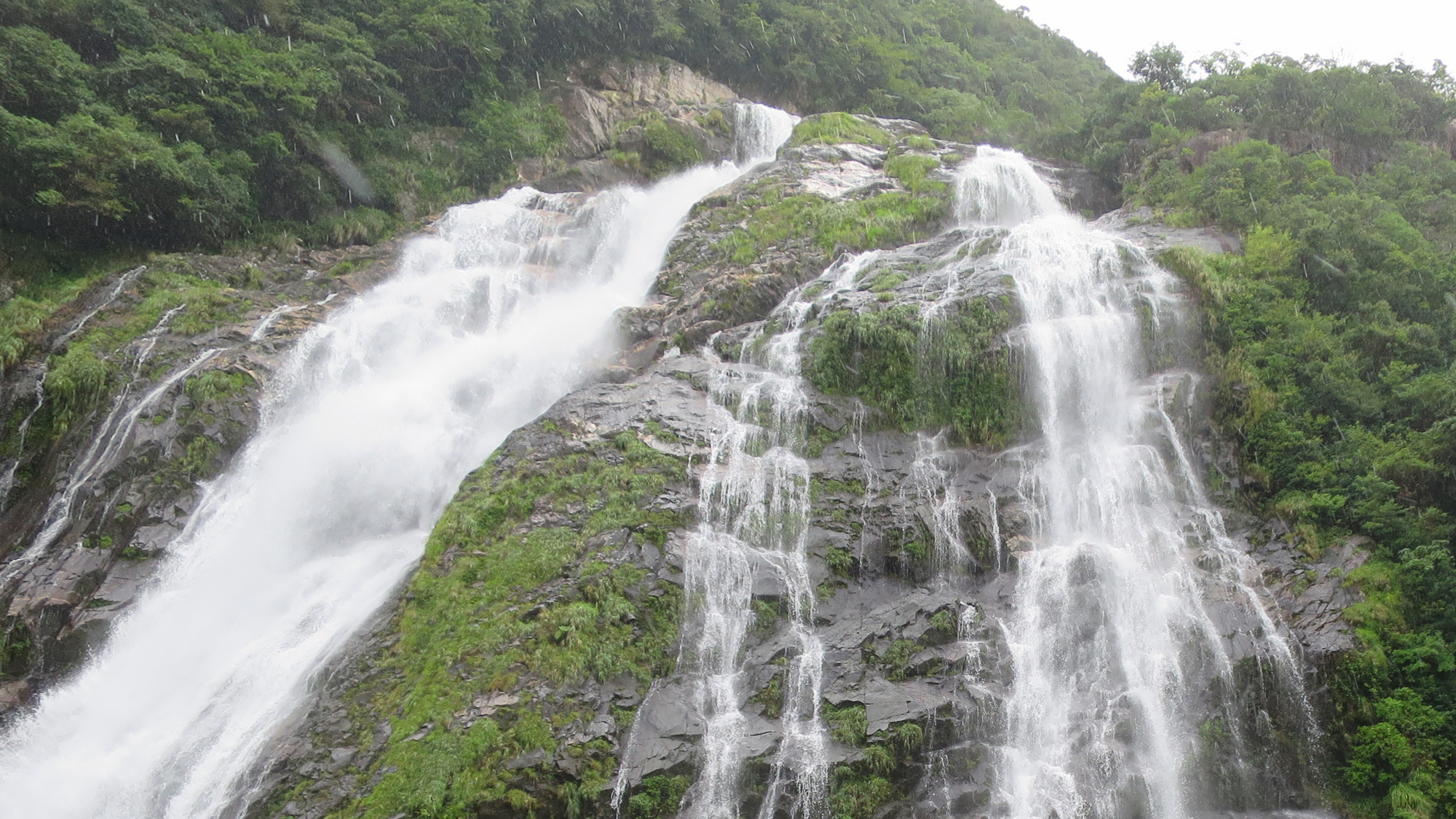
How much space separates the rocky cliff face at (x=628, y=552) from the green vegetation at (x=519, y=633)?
33 millimetres

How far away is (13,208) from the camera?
15789 millimetres

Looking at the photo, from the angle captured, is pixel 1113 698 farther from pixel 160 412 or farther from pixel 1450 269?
pixel 160 412

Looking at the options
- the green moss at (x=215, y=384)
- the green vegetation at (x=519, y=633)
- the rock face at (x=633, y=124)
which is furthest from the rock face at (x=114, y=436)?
the rock face at (x=633, y=124)

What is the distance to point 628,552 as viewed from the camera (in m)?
10.9

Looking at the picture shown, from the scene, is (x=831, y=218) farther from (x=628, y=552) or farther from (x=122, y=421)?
(x=122, y=421)

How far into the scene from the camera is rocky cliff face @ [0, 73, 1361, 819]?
8906mm

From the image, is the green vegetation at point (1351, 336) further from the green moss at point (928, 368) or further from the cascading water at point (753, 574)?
the cascading water at point (753, 574)

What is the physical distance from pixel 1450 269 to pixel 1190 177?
6116mm

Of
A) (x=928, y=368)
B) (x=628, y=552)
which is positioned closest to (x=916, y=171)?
(x=928, y=368)

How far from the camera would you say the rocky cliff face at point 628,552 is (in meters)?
8.91

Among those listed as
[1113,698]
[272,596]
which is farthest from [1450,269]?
[272,596]

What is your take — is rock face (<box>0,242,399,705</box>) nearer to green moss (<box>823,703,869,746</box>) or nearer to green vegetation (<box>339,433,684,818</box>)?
green vegetation (<box>339,433,684,818</box>)

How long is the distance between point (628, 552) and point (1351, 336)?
12884mm

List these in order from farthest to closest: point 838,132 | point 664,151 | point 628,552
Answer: point 664,151 < point 838,132 < point 628,552
